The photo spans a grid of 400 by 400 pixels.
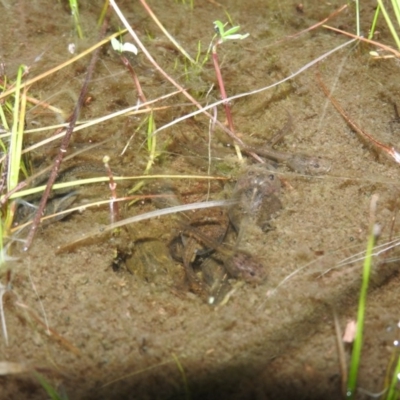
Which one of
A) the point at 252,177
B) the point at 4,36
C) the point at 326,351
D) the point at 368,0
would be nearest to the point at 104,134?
the point at 252,177

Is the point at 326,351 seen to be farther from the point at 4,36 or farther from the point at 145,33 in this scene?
the point at 4,36

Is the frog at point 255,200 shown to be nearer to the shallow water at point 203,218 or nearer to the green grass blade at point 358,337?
the shallow water at point 203,218

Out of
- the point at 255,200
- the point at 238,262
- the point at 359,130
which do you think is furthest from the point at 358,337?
the point at 359,130

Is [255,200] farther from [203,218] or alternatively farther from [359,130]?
[359,130]

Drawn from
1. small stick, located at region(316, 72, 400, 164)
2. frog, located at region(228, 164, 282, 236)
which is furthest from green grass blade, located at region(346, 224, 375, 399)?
small stick, located at region(316, 72, 400, 164)

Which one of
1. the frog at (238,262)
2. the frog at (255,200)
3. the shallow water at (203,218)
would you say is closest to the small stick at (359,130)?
the shallow water at (203,218)
